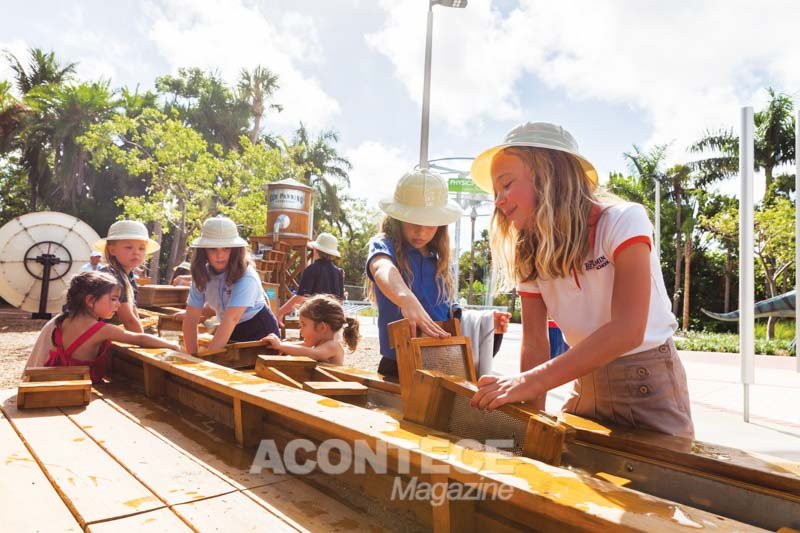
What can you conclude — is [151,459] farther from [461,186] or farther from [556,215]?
[461,186]

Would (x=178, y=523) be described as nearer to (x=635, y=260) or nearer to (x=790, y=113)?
(x=635, y=260)

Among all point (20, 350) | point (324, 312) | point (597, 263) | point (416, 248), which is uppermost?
point (416, 248)

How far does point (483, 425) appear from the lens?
1583 millimetres

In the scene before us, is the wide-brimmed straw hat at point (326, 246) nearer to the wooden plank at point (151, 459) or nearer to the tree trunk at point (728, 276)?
the wooden plank at point (151, 459)

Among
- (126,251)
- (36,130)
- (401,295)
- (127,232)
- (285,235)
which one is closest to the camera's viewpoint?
(401,295)

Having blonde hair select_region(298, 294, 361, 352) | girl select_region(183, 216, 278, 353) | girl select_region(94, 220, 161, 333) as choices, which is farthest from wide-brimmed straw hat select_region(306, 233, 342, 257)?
girl select_region(183, 216, 278, 353)

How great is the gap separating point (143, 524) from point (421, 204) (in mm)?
1741

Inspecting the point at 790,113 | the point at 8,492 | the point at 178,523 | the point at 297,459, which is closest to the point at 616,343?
the point at 297,459

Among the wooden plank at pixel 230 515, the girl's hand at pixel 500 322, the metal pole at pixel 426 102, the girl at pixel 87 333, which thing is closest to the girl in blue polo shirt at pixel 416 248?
the girl's hand at pixel 500 322

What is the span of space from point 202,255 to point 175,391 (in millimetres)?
1092

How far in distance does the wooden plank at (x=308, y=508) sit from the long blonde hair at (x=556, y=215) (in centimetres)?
91

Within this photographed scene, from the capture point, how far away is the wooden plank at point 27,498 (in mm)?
1329

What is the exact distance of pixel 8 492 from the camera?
4.95ft

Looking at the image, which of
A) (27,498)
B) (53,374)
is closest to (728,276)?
(53,374)
